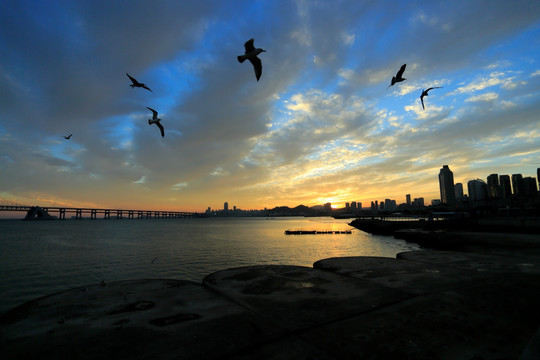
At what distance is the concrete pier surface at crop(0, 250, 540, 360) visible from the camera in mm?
4812

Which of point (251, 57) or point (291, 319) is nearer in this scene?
point (291, 319)

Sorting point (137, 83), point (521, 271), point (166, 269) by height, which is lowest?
point (166, 269)

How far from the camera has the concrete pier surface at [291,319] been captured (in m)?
4.81

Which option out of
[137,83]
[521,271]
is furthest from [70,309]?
[521,271]

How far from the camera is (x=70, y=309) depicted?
7410mm

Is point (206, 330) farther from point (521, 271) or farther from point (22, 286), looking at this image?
point (22, 286)

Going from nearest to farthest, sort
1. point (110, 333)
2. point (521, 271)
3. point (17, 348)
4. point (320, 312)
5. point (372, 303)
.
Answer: point (17, 348) < point (110, 333) < point (320, 312) < point (372, 303) < point (521, 271)

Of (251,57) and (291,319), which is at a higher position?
(251,57)

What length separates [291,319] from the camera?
632 cm

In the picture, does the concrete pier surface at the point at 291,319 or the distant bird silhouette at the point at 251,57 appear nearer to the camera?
the concrete pier surface at the point at 291,319

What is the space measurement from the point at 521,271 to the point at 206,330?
13.6 meters

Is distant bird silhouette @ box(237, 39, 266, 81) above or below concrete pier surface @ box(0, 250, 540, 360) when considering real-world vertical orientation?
above

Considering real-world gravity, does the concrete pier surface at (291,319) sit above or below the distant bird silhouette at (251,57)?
below

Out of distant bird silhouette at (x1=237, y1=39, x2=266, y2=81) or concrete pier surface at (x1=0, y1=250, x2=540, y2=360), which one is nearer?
concrete pier surface at (x1=0, y1=250, x2=540, y2=360)
